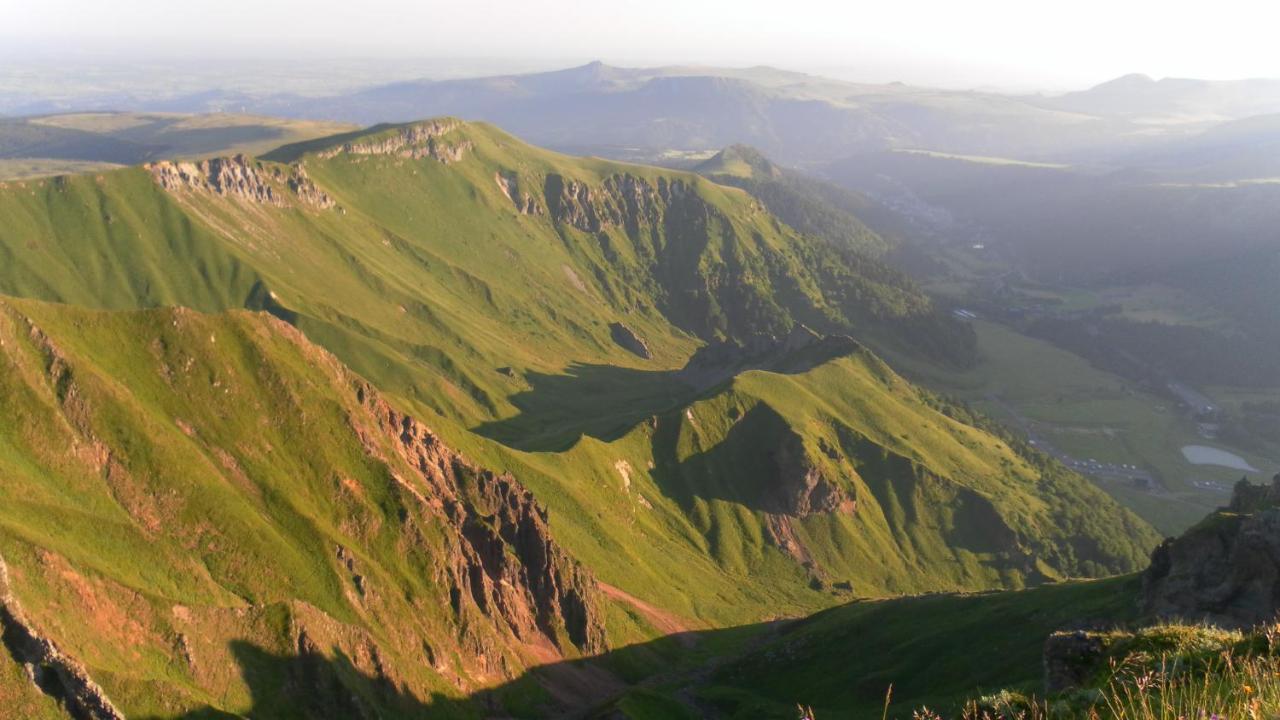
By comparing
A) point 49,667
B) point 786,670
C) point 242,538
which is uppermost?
point 49,667

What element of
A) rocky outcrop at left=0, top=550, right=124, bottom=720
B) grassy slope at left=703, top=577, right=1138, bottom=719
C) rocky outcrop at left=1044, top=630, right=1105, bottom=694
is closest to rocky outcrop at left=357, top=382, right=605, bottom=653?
grassy slope at left=703, top=577, right=1138, bottom=719

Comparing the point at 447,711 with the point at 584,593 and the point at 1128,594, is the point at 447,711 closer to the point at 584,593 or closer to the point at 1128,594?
the point at 584,593

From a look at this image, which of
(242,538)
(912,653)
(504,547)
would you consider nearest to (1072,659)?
(912,653)

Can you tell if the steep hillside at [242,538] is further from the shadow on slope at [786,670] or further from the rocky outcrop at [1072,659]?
the rocky outcrop at [1072,659]

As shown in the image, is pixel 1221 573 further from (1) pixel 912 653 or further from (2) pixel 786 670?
(2) pixel 786 670

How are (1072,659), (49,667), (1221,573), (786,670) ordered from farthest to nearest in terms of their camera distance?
(786,670)
(1221,573)
(49,667)
(1072,659)

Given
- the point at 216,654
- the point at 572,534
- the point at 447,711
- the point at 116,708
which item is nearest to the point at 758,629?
the point at 572,534

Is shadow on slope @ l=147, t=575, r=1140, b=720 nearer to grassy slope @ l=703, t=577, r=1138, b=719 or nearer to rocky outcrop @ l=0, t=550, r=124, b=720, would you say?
grassy slope @ l=703, t=577, r=1138, b=719

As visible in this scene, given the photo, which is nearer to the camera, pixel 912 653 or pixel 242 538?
pixel 242 538
